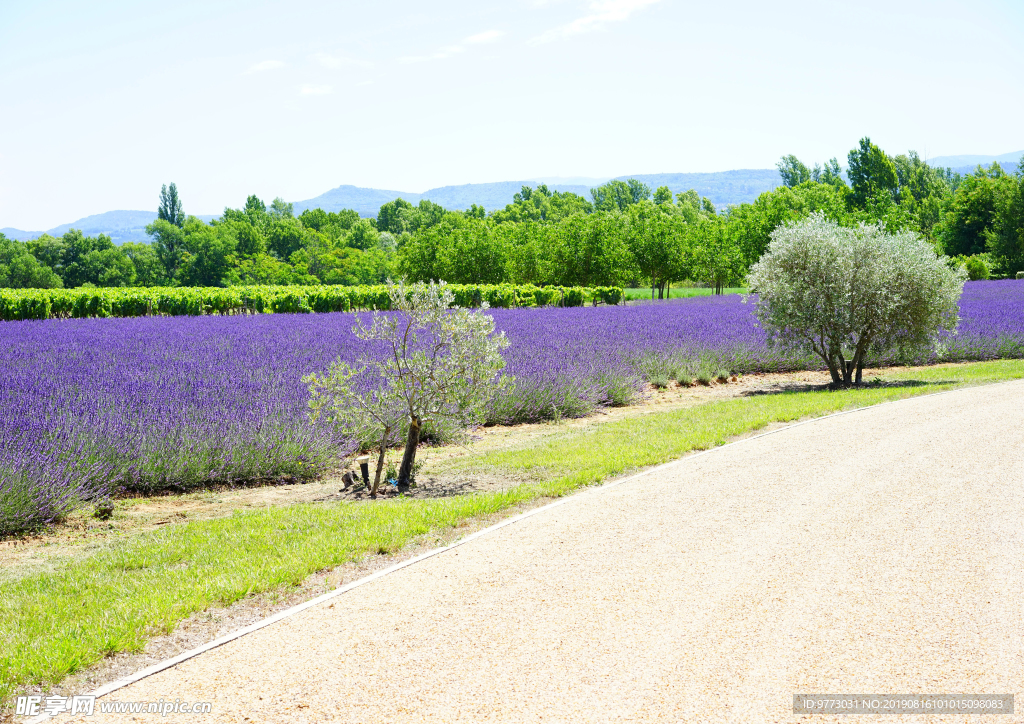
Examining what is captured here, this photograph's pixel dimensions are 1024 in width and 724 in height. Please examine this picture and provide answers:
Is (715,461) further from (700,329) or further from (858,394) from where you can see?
(700,329)

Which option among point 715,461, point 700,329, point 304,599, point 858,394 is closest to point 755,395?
point 858,394

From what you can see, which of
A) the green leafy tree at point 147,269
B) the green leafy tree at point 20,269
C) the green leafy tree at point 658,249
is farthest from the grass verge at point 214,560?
the green leafy tree at point 147,269

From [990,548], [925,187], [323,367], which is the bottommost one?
[990,548]

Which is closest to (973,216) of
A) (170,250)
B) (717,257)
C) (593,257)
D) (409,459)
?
(717,257)

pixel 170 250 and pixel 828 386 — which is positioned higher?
pixel 170 250

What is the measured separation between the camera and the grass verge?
3.83m

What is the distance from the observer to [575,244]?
53.2 metres

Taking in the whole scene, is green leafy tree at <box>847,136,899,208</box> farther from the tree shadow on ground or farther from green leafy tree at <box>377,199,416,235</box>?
green leafy tree at <box>377,199,416,235</box>

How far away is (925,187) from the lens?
98.8 meters

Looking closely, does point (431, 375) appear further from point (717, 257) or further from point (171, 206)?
point (171, 206)

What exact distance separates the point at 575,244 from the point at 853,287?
39219 mm

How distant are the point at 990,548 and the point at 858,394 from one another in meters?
8.51

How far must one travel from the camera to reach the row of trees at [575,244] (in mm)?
53156

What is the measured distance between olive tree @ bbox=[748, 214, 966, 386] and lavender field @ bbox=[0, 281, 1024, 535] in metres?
2.26
